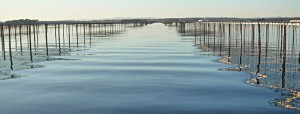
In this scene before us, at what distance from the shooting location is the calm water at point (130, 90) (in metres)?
18.8

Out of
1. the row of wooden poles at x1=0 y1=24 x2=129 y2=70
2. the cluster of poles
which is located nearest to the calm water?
the cluster of poles

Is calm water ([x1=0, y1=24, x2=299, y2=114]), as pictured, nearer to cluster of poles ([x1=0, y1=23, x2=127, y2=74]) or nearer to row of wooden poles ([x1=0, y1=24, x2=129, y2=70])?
cluster of poles ([x1=0, y1=23, x2=127, y2=74])

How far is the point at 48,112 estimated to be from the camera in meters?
18.3

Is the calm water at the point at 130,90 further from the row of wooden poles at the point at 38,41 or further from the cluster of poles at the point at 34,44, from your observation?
the row of wooden poles at the point at 38,41

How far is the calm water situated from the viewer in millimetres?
18844

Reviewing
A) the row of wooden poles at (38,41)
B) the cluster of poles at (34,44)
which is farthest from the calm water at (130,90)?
the row of wooden poles at (38,41)

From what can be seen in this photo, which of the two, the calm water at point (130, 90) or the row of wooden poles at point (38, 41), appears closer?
the calm water at point (130, 90)

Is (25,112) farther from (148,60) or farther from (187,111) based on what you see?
(148,60)

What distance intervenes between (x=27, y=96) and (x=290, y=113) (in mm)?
13032

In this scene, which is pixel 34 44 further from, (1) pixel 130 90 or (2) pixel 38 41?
(1) pixel 130 90

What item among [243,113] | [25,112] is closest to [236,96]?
[243,113]

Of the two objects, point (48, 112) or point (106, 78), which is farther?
point (106, 78)

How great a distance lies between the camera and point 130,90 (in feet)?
75.6

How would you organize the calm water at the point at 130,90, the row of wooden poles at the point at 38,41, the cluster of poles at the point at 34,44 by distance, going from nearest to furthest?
the calm water at the point at 130,90, the cluster of poles at the point at 34,44, the row of wooden poles at the point at 38,41
